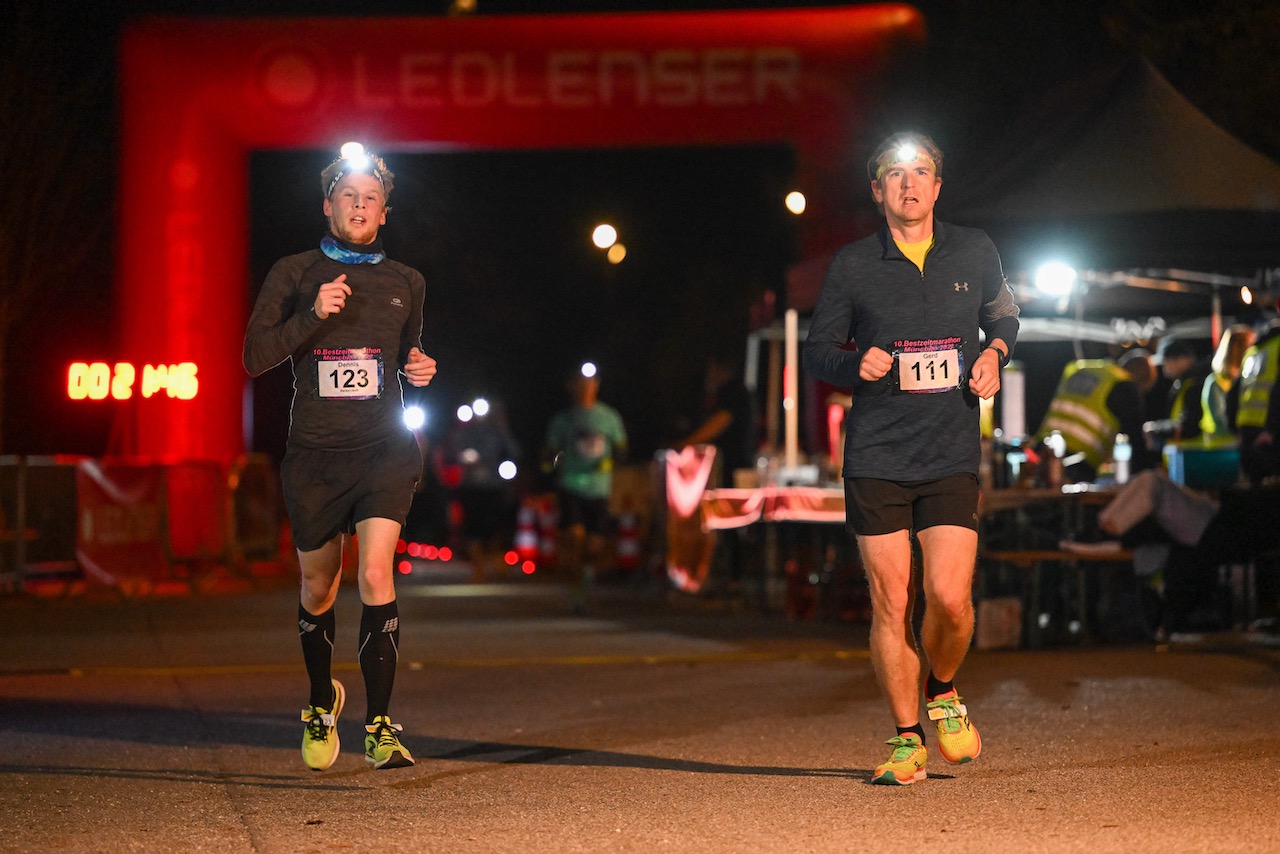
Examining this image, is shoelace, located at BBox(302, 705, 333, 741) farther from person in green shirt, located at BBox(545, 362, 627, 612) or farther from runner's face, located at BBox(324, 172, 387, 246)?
person in green shirt, located at BBox(545, 362, 627, 612)

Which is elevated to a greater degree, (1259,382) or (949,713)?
(1259,382)

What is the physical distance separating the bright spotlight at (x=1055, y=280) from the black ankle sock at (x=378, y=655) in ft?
36.5

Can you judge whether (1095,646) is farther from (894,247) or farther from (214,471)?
(214,471)

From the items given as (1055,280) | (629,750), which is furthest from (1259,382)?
(1055,280)

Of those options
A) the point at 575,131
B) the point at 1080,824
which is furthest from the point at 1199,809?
the point at 575,131

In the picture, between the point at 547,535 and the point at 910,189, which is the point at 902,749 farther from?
the point at 547,535

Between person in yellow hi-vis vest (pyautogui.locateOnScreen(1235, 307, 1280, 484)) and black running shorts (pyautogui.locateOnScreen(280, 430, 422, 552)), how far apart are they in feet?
20.0

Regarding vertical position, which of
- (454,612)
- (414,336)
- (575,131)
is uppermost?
(575,131)

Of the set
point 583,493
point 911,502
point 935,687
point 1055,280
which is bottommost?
point 935,687

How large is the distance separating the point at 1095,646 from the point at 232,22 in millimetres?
10301

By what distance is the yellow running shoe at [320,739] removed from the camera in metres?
6.52

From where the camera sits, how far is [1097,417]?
507 inches

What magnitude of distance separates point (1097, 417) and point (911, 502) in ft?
23.0

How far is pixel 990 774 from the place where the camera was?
6.37m
